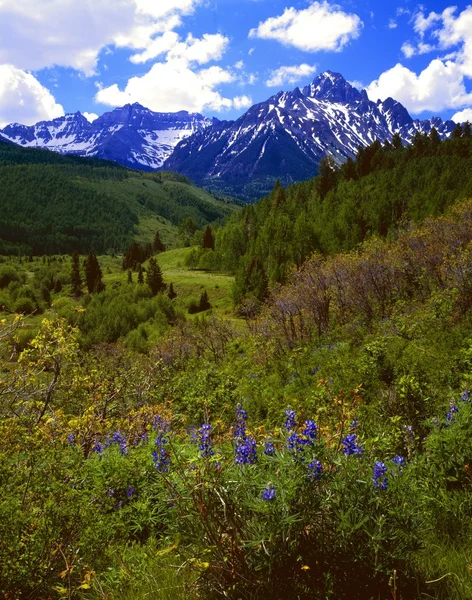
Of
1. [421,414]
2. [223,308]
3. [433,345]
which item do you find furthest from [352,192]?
[421,414]

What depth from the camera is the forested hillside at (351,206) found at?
233ft

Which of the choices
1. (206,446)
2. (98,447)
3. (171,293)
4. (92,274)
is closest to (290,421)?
(206,446)

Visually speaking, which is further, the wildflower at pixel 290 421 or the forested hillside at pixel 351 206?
the forested hillside at pixel 351 206

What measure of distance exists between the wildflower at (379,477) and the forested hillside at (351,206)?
213ft

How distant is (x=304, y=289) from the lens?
30078 millimetres

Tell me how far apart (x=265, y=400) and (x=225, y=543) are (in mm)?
13874

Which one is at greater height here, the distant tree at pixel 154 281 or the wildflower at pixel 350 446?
the wildflower at pixel 350 446

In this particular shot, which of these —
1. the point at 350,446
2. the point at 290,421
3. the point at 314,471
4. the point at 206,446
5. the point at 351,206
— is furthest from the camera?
the point at 351,206

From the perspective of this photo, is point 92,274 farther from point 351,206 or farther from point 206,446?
point 206,446

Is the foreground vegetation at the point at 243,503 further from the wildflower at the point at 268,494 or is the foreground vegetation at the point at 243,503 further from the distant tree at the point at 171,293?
the distant tree at the point at 171,293

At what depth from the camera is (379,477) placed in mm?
3094

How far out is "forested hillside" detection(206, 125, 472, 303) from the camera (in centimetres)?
7100

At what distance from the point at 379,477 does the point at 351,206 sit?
8038 cm

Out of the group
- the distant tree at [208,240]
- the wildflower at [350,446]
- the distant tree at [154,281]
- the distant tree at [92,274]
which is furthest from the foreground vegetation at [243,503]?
the distant tree at [92,274]
